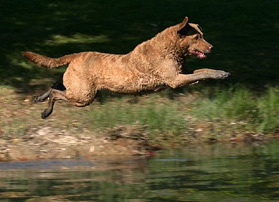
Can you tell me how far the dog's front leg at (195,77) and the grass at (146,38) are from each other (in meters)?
1.23

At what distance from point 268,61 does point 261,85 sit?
62.4 inches

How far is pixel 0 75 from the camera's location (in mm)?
18219

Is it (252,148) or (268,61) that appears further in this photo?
(268,61)

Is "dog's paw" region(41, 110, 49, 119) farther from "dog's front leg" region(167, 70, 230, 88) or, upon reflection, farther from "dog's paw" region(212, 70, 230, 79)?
"dog's paw" region(212, 70, 230, 79)

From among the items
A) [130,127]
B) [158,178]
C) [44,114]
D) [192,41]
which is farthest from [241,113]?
[158,178]

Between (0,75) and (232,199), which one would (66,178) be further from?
(0,75)

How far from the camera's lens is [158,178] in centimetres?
1047

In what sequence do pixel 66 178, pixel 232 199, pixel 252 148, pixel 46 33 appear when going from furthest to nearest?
1. pixel 46 33
2. pixel 252 148
3. pixel 66 178
4. pixel 232 199

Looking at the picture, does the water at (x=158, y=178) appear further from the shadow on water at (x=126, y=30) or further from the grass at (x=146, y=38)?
the shadow on water at (x=126, y=30)

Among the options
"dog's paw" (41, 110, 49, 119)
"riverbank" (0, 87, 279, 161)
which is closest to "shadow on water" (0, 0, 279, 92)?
"riverbank" (0, 87, 279, 161)

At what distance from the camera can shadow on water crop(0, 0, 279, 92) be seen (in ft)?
61.8

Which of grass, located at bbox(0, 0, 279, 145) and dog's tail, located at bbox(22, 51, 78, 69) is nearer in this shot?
dog's tail, located at bbox(22, 51, 78, 69)

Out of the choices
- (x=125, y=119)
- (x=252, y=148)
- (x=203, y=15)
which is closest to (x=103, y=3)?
(x=203, y=15)

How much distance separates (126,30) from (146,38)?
74 cm
